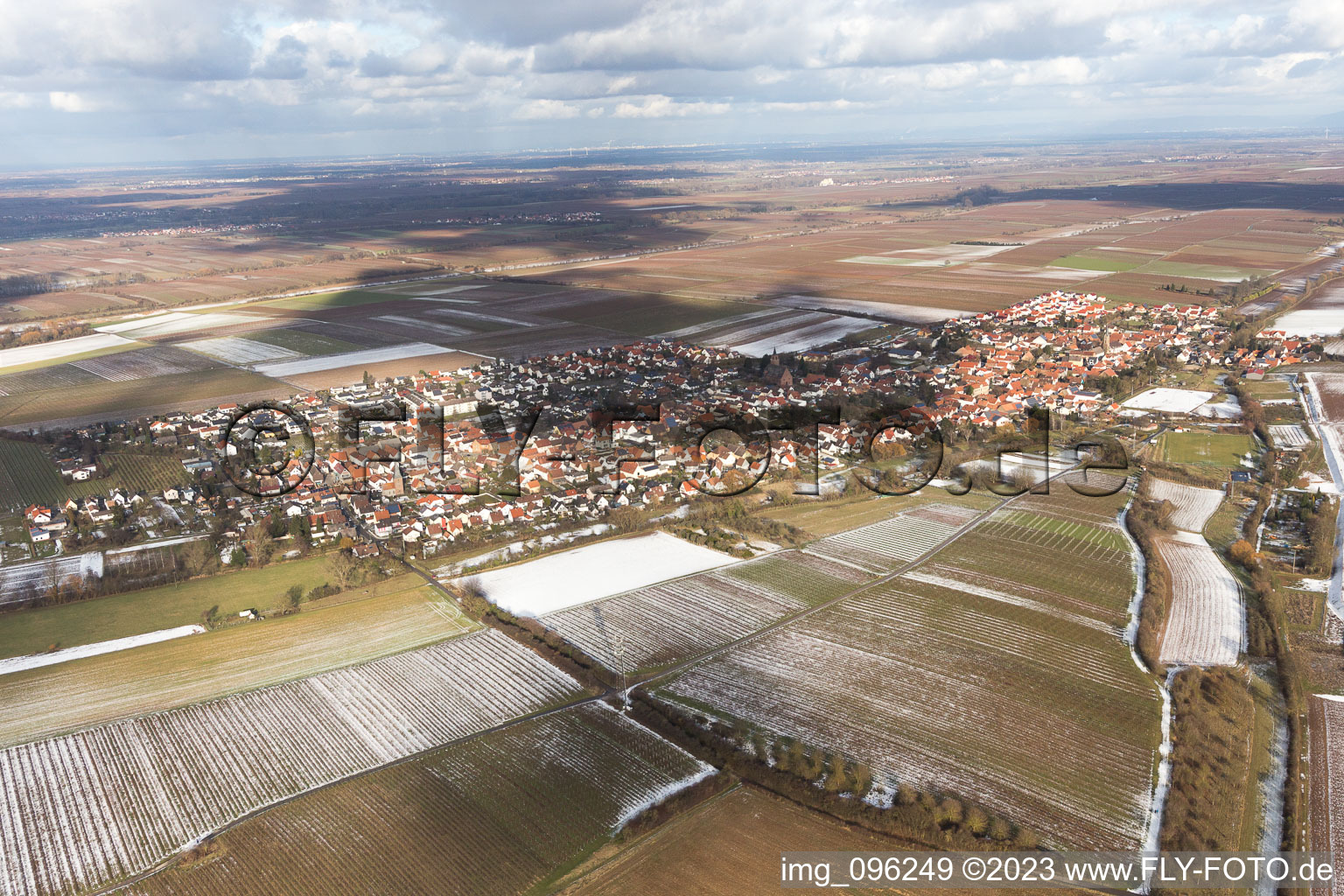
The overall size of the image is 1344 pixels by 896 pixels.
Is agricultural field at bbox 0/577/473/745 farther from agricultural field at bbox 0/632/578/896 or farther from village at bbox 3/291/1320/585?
village at bbox 3/291/1320/585

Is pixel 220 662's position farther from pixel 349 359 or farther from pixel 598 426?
pixel 349 359

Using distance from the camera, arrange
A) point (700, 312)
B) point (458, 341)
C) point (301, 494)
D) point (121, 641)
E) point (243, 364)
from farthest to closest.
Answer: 1. point (700, 312)
2. point (458, 341)
3. point (243, 364)
4. point (301, 494)
5. point (121, 641)

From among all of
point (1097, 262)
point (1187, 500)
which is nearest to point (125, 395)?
point (1187, 500)

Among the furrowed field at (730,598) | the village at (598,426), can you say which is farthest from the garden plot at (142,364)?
the furrowed field at (730,598)

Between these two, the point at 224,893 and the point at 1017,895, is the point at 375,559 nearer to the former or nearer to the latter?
the point at 224,893

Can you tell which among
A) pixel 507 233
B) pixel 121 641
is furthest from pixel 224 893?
pixel 507 233

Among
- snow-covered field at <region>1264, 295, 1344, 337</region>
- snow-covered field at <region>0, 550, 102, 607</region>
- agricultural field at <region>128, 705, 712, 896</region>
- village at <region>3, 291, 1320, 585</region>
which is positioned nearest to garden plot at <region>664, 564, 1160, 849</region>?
agricultural field at <region>128, 705, 712, 896</region>
